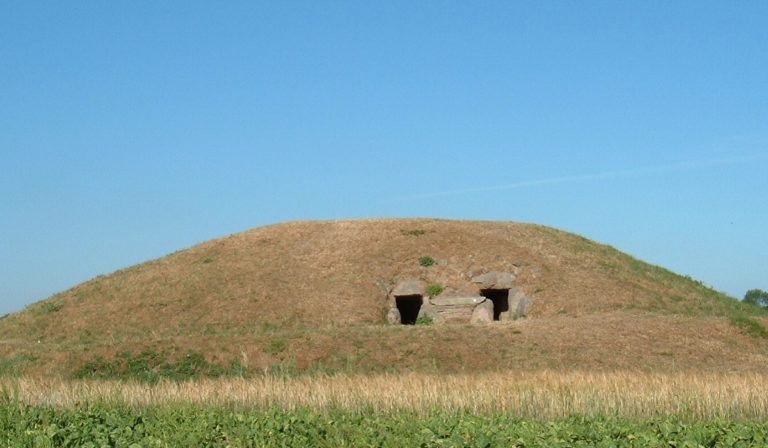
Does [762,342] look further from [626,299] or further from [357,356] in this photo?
[357,356]

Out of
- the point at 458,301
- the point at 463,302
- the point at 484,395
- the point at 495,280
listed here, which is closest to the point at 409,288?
the point at 458,301

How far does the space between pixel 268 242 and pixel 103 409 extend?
31601 mm

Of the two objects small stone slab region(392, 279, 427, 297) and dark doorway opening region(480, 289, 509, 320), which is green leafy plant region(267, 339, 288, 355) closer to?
small stone slab region(392, 279, 427, 297)

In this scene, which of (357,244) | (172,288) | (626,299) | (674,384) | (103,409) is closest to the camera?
(103,409)

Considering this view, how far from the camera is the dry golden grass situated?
16844 mm

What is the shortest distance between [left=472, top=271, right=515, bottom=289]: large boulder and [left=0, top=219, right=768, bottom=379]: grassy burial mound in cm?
32

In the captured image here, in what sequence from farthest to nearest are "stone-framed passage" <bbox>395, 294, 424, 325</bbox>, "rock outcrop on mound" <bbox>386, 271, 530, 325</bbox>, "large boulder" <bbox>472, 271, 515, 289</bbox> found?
"stone-framed passage" <bbox>395, 294, 424, 325</bbox> < "large boulder" <bbox>472, 271, 515, 289</bbox> < "rock outcrop on mound" <bbox>386, 271, 530, 325</bbox>

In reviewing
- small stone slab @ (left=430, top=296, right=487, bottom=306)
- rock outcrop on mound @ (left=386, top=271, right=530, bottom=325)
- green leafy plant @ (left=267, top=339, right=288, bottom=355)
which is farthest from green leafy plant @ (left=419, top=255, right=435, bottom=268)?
green leafy plant @ (left=267, top=339, right=288, bottom=355)

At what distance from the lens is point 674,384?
1930 cm

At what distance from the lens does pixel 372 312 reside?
1521 inches

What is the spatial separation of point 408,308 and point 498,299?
4.37 metres

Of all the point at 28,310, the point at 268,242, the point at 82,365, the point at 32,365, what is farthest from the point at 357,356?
the point at 28,310

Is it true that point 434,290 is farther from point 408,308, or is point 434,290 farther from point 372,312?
point 372,312

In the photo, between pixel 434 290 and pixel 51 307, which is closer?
pixel 434 290
